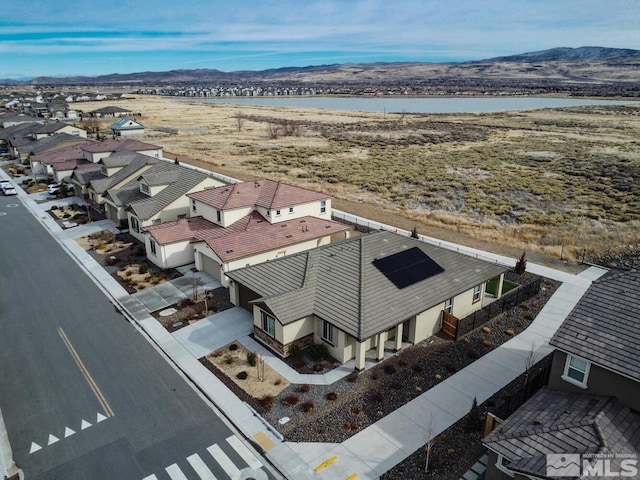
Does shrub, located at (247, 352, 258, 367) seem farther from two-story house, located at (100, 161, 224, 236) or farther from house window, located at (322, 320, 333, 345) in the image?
two-story house, located at (100, 161, 224, 236)

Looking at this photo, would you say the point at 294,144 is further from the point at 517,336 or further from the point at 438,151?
the point at 517,336

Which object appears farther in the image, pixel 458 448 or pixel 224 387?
pixel 224 387

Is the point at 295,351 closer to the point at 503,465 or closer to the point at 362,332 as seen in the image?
the point at 362,332

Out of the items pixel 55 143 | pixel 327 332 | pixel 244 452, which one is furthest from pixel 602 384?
pixel 55 143

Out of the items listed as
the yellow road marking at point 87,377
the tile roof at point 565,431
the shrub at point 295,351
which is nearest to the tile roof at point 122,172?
the yellow road marking at point 87,377

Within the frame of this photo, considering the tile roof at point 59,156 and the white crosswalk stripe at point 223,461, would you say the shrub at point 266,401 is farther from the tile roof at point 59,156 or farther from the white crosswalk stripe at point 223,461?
the tile roof at point 59,156

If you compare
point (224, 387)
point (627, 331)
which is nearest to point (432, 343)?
point (627, 331)

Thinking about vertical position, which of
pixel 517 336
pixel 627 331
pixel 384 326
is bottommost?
pixel 517 336
